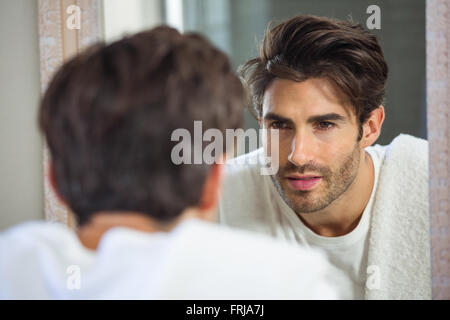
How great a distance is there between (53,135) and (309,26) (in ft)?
2.09

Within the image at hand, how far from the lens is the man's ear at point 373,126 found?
1014 mm

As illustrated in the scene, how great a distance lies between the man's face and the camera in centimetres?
91

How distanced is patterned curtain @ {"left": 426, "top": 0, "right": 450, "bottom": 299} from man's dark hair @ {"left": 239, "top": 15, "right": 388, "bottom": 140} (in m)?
0.19

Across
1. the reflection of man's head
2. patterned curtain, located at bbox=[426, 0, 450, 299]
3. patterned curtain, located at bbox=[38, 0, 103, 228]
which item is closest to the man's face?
the reflection of man's head

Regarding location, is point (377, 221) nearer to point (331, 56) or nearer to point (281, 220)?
point (281, 220)

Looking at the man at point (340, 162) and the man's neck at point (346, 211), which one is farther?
the man's neck at point (346, 211)

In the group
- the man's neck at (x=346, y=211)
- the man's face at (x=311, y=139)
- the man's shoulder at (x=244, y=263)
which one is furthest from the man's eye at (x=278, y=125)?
the man's shoulder at (x=244, y=263)

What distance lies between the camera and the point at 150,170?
0.45 meters

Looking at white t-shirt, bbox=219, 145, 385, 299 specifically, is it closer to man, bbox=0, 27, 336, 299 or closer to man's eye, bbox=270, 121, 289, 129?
man's eye, bbox=270, 121, 289, 129

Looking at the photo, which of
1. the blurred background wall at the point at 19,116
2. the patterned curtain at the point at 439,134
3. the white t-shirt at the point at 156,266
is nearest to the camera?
the white t-shirt at the point at 156,266

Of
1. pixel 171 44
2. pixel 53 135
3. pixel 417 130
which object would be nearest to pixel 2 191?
pixel 53 135

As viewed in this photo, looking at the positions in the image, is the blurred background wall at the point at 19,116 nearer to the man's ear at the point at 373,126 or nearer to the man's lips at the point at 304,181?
the man's lips at the point at 304,181

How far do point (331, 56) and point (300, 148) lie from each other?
0.21 metres

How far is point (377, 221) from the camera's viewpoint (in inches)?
36.2
